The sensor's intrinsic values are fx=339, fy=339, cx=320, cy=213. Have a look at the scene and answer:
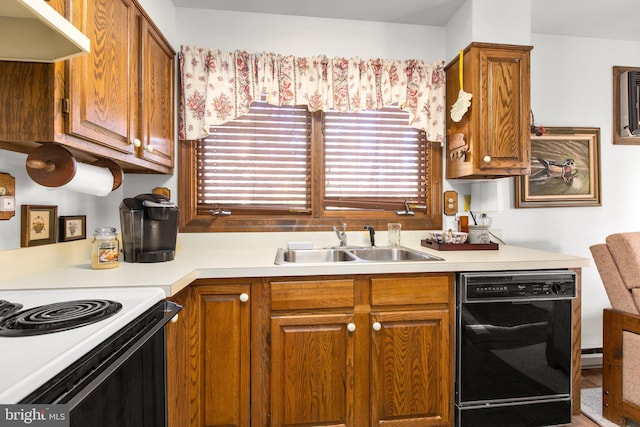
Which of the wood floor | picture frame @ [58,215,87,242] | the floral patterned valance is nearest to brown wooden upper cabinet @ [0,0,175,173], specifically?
the floral patterned valance

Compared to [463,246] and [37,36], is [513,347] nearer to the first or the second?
[463,246]

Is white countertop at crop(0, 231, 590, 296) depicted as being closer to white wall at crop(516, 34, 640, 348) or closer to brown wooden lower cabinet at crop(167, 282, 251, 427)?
brown wooden lower cabinet at crop(167, 282, 251, 427)

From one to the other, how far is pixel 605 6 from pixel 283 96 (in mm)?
2157

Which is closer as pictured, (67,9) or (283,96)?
(67,9)

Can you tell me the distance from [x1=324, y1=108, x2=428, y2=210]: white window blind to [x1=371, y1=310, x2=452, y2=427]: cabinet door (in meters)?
0.90

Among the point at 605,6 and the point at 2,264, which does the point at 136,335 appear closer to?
the point at 2,264

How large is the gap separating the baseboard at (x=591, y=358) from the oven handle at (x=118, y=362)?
2.92 meters

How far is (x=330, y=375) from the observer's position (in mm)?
1628

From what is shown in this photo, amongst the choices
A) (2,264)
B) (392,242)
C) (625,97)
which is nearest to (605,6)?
(625,97)

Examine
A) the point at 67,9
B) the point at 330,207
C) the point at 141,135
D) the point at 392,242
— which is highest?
the point at 67,9

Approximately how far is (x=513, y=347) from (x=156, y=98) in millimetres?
2248

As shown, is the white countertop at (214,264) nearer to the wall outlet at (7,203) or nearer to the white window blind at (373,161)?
the wall outlet at (7,203)

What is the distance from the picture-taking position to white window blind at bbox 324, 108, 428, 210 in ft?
7.57

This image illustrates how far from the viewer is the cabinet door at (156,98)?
164 cm
